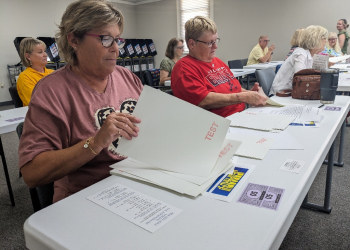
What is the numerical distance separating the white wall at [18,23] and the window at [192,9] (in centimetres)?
267

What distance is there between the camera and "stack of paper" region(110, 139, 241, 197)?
0.70 meters

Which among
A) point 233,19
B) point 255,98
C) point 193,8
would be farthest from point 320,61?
point 193,8

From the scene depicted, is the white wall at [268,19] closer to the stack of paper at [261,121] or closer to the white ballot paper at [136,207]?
the stack of paper at [261,121]

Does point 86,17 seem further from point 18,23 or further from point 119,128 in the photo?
point 18,23

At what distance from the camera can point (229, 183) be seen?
0.73 meters

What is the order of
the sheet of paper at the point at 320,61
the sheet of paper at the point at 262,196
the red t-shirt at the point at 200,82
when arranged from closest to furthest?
the sheet of paper at the point at 262,196 < the red t-shirt at the point at 200,82 < the sheet of paper at the point at 320,61

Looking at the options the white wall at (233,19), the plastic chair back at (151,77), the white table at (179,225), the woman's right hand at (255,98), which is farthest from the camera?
the white wall at (233,19)

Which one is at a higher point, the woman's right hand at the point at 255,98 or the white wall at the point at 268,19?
the white wall at the point at 268,19

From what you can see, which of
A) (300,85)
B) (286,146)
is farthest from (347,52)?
(286,146)

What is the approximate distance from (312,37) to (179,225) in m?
2.38

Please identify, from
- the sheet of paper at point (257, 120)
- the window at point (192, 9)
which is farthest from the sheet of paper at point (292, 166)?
the window at point (192, 9)

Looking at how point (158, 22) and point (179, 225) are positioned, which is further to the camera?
point (158, 22)

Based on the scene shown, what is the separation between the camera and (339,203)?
1.78m

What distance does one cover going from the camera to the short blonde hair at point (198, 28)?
1756 mm
